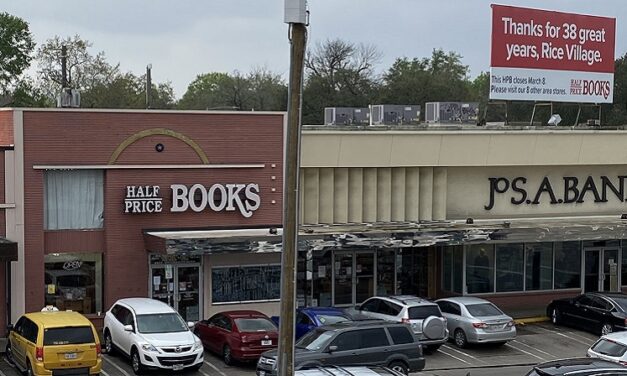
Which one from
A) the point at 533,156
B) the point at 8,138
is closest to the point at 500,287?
the point at 533,156

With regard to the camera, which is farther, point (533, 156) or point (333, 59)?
point (333, 59)

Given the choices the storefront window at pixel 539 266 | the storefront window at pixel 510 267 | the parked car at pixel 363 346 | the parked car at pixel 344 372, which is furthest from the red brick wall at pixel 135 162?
the parked car at pixel 344 372

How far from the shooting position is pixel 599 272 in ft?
127

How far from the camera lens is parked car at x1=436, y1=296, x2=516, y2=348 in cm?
2952

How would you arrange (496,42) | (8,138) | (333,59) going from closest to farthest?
(8,138) → (496,42) → (333,59)

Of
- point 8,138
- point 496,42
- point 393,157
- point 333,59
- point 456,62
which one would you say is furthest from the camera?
point 456,62

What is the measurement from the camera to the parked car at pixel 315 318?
28.0 meters

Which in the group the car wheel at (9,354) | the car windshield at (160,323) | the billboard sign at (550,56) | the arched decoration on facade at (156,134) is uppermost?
the billboard sign at (550,56)

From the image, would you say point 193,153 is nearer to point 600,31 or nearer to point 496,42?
point 496,42

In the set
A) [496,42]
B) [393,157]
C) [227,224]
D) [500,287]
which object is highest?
[496,42]

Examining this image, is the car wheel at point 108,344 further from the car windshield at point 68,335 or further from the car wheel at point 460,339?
the car wheel at point 460,339

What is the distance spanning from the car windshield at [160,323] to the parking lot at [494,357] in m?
1.14

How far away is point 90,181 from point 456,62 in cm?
10552

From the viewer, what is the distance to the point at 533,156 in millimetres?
36906
